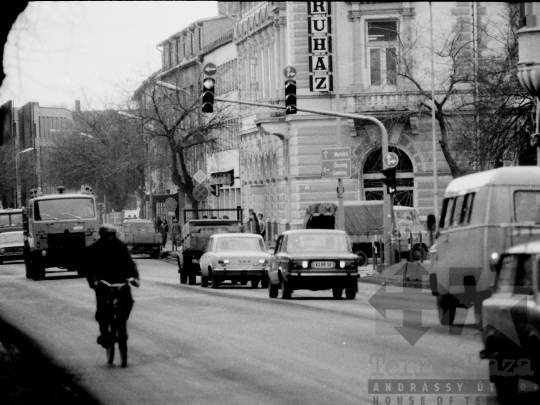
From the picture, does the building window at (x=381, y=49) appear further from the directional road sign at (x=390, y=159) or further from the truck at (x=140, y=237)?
the directional road sign at (x=390, y=159)

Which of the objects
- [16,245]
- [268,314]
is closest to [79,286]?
[268,314]

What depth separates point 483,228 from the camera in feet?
72.5

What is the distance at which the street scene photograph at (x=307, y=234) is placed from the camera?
585 inches

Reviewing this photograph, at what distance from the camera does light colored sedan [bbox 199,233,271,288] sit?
38.7 metres

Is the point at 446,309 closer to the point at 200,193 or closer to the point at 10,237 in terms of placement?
the point at 200,193

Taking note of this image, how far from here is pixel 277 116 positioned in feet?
212

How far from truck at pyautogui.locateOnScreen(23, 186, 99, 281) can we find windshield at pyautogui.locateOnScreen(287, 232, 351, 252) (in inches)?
641

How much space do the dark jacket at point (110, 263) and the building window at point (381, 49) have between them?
4556 cm

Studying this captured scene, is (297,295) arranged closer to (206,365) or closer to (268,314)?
(268,314)

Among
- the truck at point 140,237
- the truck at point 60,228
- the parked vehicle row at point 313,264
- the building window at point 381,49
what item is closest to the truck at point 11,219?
the truck at point 140,237

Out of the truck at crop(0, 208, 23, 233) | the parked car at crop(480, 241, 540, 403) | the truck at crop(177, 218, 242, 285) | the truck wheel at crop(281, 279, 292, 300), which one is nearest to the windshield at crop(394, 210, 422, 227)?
the truck at crop(177, 218, 242, 285)

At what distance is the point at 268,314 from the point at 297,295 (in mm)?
8561

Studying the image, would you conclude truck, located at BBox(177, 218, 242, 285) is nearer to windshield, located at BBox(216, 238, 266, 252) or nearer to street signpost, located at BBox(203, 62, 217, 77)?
windshield, located at BBox(216, 238, 266, 252)

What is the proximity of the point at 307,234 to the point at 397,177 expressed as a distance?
30150 millimetres
